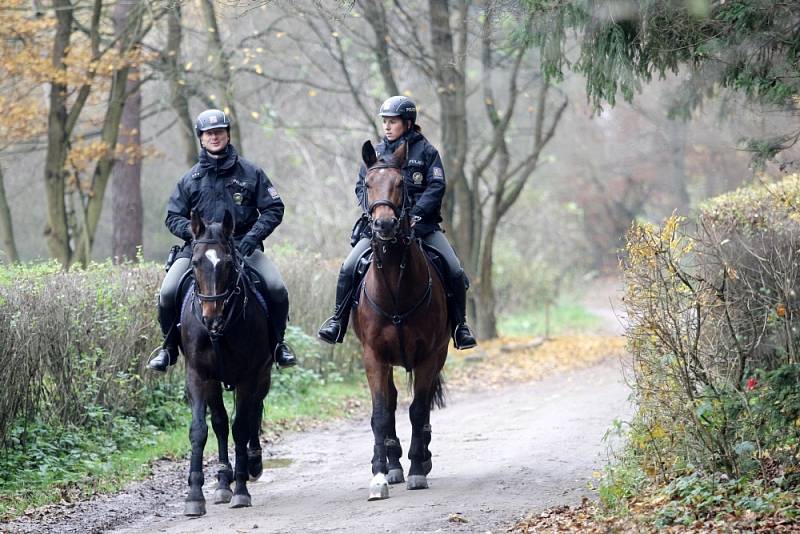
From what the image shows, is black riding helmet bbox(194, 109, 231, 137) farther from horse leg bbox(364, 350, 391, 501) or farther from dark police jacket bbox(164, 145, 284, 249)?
horse leg bbox(364, 350, 391, 501)

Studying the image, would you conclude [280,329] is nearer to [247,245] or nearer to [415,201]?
[247,245]

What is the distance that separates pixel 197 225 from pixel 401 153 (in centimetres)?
191

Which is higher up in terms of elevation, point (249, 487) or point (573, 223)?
point (573, 223)

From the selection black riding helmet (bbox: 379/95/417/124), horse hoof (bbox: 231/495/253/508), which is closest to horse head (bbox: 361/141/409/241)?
black riding helmet (bbox: 379/95/417/124)

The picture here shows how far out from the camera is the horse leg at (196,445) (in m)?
9.12

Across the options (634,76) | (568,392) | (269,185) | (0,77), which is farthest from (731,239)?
(0,77)

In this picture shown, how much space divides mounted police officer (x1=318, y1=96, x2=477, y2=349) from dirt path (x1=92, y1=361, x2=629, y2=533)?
143 centimetres

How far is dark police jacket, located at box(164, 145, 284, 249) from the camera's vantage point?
10062 millimetres

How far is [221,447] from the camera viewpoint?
393 inches

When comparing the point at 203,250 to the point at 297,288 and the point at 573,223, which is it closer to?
the point at 297,288

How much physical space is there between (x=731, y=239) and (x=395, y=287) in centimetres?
334

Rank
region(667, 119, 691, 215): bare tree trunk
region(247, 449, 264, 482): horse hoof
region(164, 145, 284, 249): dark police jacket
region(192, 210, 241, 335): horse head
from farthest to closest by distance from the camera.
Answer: region(667, 119, 691, 215): bare tree trunk < region(247, 449, 264, 482): horse hoof < region(164, 145, 284, 249): dark police jacket < region(192, 210, 241, 335): horse head

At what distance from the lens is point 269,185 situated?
10383 millimetres

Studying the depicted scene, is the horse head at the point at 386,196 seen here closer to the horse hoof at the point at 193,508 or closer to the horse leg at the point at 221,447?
the horse leg at the point at 221,447
